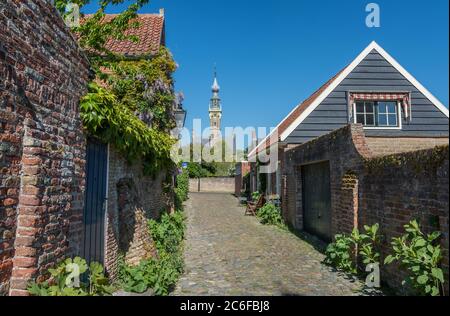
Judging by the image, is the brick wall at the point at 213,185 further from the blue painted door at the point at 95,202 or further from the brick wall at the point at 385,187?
the blue painted door at the point at 95,202

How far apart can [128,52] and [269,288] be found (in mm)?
9913

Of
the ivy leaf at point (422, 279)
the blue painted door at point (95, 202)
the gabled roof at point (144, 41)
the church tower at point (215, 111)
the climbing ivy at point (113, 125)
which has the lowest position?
the ivy leaf at point (422, 279)

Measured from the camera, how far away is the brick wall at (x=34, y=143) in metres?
3.07

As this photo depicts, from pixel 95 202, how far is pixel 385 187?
486 cm

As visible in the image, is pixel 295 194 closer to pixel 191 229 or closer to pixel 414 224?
pixel 191 229

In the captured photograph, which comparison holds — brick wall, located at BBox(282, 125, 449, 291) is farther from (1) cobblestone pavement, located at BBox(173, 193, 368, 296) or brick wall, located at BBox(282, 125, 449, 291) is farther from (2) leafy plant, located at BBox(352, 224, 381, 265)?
(1) cobblestone pavement, located at BBox(173, 193, 368, 296)

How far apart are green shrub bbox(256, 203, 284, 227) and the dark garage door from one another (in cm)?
229

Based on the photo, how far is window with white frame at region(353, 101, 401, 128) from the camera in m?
13.3

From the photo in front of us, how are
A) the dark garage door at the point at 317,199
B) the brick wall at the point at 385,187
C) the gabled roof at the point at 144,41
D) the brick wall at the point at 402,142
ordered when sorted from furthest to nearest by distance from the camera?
the brick wall at the point at 402,142, the gabled roof at the point at 144,41, the dark garage door at the point at 317,199, the brick wall at the point at 385,187

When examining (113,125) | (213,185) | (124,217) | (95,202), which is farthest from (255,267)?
(213,185)

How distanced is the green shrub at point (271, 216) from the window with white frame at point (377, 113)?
4.89 metres

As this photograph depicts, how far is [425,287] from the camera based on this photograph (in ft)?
14.1

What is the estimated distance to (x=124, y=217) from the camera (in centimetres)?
641

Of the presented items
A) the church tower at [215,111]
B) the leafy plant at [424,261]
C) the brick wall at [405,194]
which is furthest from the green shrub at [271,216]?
the church tower at [215,111]
